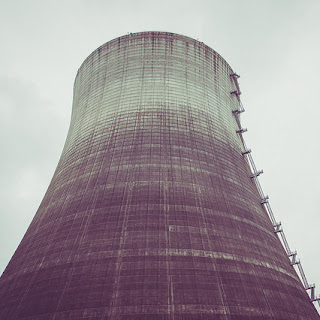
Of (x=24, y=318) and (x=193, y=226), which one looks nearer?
(x=24, y=318)

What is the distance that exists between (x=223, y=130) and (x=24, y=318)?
9.98 m

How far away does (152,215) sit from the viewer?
9914 millimetres

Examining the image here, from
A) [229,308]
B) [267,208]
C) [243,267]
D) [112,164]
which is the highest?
[267,208]

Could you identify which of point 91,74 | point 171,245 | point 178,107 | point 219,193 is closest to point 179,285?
point 171,245

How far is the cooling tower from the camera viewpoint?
27.1 feet

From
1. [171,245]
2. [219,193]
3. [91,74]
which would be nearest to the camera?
[171,245]

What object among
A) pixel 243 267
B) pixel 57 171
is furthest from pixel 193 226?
pixel 57 171

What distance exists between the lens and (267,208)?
53.3ft

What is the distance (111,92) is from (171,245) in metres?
7.80

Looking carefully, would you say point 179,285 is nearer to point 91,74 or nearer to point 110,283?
point 110,283

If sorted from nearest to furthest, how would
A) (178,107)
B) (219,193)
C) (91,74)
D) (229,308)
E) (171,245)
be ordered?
(229,308) → (171,245) → (219,193) → (178,107) → (91,74)

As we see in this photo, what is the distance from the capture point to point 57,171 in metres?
13.6

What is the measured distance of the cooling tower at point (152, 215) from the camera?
827 centimetres

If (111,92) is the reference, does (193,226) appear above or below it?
below
